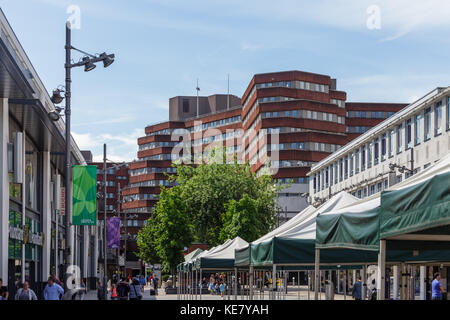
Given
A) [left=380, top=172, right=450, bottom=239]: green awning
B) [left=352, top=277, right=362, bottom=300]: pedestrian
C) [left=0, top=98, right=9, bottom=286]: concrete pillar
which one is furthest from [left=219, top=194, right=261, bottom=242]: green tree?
[left=380, top=172, right=450, bottom=239]: green awning

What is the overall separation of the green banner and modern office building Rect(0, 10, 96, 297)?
0.96 m

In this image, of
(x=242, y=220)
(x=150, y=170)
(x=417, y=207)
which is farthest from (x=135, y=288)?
(x=150, y=170)

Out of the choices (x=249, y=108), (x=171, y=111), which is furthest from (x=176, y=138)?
(x=249, y=108)

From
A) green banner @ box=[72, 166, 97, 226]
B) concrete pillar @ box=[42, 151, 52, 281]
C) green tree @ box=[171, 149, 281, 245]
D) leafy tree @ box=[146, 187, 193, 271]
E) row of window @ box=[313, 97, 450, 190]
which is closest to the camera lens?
green banner @ box=[72, 166, 97, 226]

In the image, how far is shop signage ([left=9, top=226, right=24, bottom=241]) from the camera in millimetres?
30188

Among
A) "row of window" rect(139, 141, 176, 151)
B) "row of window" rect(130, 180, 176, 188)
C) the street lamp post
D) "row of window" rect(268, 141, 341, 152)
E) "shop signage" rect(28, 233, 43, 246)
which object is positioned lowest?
"shop signage" rect(28, 233, 43, 246)

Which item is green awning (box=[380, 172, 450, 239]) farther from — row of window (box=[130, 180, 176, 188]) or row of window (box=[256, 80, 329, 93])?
row of window (box=[130, 180, 176, 188])

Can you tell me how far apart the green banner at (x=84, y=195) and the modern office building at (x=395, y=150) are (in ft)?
118

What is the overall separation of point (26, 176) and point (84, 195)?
14177 mm

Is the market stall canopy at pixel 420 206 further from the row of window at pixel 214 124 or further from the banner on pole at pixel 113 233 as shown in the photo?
the row of window at pixel 214 124
